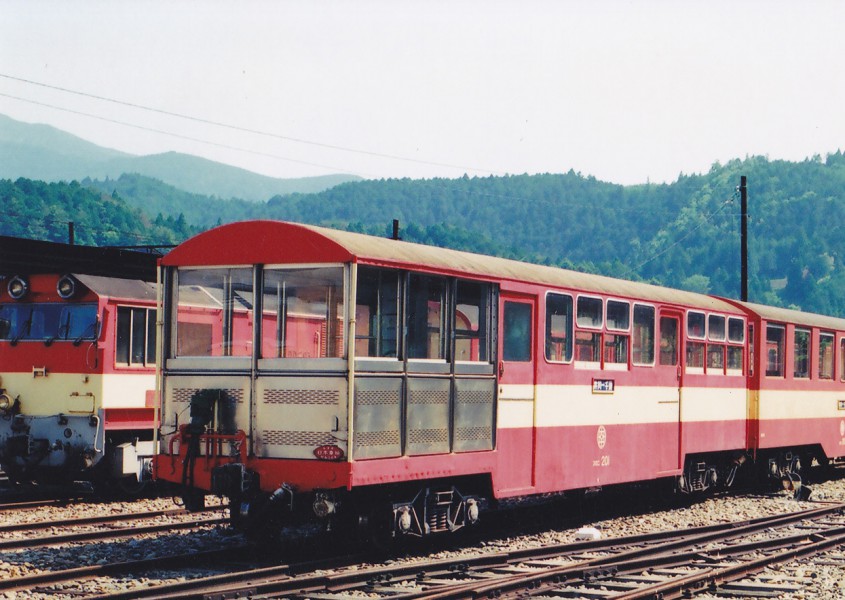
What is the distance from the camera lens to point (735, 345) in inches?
711

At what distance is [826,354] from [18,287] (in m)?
14.5

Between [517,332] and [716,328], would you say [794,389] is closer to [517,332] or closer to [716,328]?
[716,328]

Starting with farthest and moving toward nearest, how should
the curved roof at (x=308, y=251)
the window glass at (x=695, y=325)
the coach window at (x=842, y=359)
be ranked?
the coach window at (x=842, y=359) < the window glass at (x=695, y=325) < the curved roof at (x=308, y=251)

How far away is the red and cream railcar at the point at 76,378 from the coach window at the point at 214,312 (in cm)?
509

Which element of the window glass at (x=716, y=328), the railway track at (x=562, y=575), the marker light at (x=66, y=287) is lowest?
the railway track at (x=562, y=575)

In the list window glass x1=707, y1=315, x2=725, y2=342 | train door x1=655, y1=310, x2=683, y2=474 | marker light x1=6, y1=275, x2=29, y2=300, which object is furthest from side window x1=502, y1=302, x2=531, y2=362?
marker light x1=6, y1=275, x2=29, y2=300

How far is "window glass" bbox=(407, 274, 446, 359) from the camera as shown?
10.8 metres

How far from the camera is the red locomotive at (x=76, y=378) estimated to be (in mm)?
15930

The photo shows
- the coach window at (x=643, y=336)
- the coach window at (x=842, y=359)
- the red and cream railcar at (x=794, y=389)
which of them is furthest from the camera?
the coach window at (x=842, y=359)

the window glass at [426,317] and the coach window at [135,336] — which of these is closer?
the window glass at [426,317]

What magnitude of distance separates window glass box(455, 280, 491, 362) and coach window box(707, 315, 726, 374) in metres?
6.44

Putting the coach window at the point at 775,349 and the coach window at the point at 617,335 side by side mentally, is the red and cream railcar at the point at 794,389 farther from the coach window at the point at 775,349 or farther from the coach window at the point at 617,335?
the coach window at the point at 617,335

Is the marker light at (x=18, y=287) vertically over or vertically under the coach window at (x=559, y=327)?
over

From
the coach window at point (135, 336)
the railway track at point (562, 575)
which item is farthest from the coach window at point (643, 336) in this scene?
the coach window at point (135, 336)
